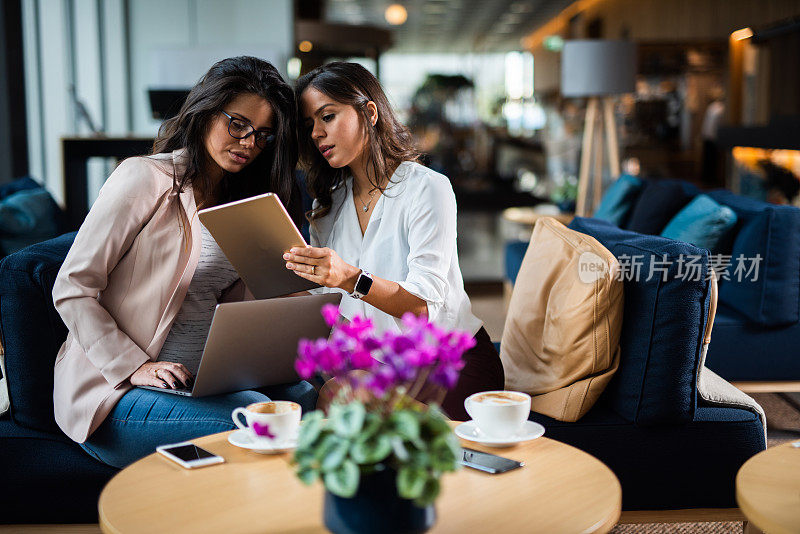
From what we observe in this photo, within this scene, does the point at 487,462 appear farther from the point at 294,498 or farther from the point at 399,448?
the point at 399,448

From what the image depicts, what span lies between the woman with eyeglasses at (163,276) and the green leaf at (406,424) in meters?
0.85

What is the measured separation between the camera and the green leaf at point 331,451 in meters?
0.94

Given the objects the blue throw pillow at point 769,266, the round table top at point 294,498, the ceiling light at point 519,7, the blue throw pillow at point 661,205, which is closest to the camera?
the round table top at point 294,498

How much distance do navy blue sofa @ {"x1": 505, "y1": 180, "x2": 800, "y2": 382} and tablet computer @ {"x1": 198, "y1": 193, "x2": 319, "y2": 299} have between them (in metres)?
1.91

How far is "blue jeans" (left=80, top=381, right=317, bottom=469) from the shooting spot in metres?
1.70

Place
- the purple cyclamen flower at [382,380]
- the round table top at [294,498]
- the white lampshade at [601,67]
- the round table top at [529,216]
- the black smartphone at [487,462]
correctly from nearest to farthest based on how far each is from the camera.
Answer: the purple cyclamen flower at [382,380]
the round table top at [294,498]
the black smartphone at [487,462]
the white lampshade at [601,67]
the round table top at [529,216]

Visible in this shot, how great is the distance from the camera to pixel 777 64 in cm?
920

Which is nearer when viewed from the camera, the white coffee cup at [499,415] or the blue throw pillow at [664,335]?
the white coffee cup at [499,415]

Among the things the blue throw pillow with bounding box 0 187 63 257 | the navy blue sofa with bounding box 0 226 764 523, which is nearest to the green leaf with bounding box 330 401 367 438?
the navy blue sofa with bounding box 0 226 764 523

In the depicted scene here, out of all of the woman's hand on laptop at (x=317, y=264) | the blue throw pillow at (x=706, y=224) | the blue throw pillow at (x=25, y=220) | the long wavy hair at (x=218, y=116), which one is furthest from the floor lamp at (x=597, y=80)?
the woman's hand on laptop at (x=317, y=264)

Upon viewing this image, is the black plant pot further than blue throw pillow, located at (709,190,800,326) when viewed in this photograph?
No

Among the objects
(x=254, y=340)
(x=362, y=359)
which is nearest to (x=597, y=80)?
(x=254, y=340)

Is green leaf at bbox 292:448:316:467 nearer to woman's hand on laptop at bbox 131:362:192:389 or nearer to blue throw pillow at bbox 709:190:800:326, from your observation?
woman's hand on laptop at bbox 131:362:192:389

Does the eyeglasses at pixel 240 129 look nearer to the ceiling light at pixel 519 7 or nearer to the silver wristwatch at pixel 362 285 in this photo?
the silver wristwatch at pixel 362 285
